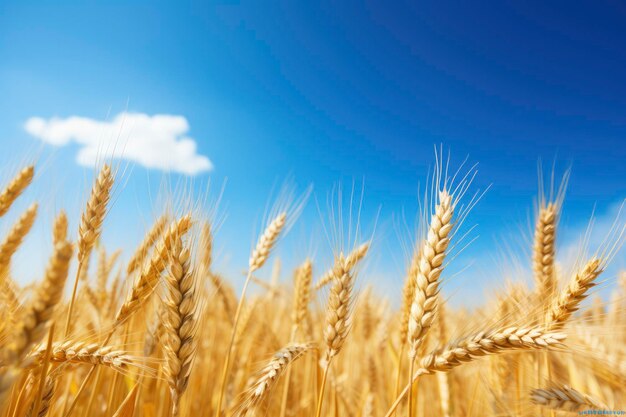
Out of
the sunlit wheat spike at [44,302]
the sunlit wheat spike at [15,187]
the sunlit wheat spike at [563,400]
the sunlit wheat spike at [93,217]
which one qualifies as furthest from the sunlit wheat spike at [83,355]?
the sunlit wheat spike at [563,400]

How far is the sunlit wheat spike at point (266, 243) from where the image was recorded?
2.54 m

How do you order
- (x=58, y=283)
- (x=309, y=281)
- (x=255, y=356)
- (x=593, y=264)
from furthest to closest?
(x=255, y=356), (x=309, y=281), (x=593, y=264), (x=58, y=283)

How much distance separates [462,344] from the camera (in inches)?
64.9

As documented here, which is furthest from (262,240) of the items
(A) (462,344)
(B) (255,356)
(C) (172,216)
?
(B) (255,356)

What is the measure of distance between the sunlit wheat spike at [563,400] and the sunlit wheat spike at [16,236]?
2233 millimetres

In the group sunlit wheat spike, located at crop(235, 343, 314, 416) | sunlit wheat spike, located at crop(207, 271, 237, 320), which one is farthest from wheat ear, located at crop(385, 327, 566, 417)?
sunlit wheat spike, located at crop(207, 271, 237, 320)

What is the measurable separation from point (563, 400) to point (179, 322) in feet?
4.84

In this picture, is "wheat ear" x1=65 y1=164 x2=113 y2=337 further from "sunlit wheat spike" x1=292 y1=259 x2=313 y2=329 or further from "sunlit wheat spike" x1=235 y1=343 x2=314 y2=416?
"sunlit wheat spike" x1=292 y1=259 x2=313 y2=329

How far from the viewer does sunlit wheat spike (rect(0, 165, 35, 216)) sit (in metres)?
2.35

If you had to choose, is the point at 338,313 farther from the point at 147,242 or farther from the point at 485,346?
the point at 147,242

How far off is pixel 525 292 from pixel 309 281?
4.53 ft

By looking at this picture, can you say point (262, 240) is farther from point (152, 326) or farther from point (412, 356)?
point (412, 356)

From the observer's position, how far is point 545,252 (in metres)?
2.65

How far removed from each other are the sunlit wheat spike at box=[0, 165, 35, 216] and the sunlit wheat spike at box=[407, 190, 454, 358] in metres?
2.26
